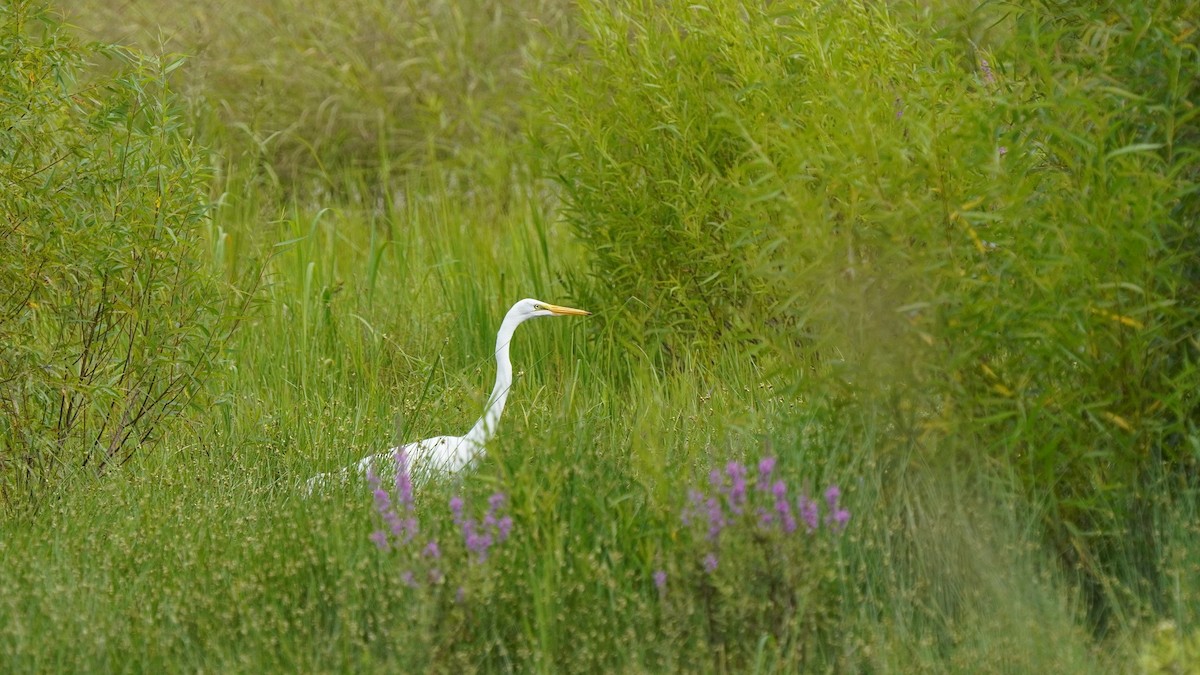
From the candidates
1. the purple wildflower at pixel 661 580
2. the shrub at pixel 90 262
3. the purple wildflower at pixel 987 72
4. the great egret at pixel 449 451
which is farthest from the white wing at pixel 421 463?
the purple wildflower at pixel 987 72

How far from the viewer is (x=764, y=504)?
12.4 ft

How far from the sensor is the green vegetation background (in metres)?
3.64

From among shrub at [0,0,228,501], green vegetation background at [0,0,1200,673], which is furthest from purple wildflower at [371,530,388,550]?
shrub at [0,0,228,501]

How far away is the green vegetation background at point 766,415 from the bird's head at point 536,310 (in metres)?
0.32

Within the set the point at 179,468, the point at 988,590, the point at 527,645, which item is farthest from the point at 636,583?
the point at 179,468

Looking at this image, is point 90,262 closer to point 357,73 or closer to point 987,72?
point 987,72

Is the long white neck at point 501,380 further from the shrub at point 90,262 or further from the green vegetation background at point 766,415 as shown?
the shrub at point 90,262

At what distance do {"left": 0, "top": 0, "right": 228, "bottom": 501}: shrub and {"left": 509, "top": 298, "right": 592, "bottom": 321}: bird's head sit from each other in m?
1.17

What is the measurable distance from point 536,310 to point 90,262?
1.72 metres

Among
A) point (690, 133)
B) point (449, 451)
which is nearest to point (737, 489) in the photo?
point (449, 451)

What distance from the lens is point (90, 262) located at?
467cm

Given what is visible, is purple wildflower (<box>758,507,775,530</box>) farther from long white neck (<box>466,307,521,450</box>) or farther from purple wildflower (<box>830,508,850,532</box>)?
long white neck (<box>466,307,521,450</box>)

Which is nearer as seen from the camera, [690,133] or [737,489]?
[737,489]

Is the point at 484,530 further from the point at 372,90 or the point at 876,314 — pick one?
the point at 372,90
